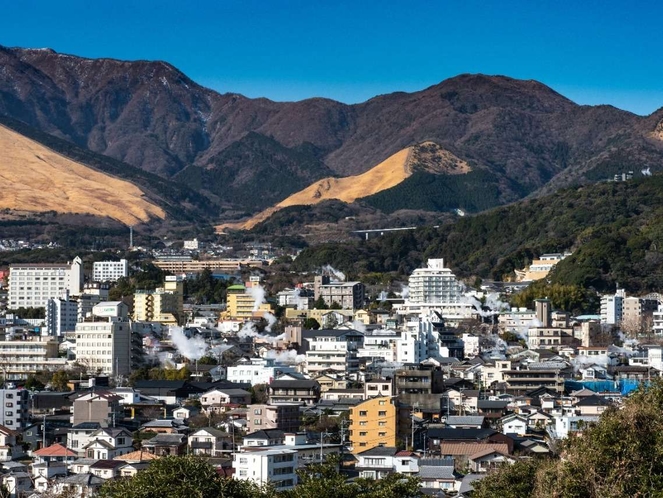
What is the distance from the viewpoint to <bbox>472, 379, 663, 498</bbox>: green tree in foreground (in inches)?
880

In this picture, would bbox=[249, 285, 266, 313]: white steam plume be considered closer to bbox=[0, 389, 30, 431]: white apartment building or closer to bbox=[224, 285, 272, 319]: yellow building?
bbox=[224, 285, 272, 319]: yellow building

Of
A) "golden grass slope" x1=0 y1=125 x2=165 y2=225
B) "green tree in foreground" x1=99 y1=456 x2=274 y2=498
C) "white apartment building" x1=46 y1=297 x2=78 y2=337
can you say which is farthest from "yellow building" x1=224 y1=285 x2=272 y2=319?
"golden grass slope" x1=0 y1=125 x2=165 y2=225

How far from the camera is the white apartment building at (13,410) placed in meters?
46.5

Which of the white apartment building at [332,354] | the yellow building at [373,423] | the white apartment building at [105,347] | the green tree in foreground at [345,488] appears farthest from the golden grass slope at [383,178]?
the green tree in foreground at [345,488]

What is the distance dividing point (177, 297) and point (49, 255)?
31.1 m

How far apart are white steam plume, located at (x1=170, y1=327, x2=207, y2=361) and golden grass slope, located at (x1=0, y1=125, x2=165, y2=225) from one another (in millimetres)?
83587

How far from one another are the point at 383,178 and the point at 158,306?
10510 centimetres

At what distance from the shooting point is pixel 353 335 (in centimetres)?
6431

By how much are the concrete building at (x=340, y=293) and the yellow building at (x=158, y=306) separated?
23.3 feet

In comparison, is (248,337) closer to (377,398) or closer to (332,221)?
(377,398)

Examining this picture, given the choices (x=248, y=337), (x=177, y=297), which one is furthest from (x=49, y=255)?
(x=248, y=337)

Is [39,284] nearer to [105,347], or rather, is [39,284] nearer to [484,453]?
[105,347]

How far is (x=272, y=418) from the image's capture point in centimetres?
4441

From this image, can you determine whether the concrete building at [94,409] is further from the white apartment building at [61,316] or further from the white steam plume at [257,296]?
the white steam plume at [257,296]
